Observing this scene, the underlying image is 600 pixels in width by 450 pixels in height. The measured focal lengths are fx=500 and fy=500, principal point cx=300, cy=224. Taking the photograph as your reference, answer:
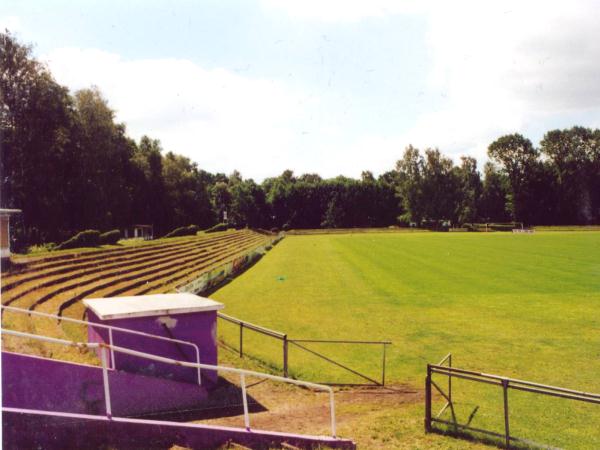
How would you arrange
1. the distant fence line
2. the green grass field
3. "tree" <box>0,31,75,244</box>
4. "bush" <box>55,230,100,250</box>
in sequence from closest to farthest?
the green grass field < the distant fence line < "bush" <box>55,230,100,250</box> < "tree" <box>0,31,75,244</box>

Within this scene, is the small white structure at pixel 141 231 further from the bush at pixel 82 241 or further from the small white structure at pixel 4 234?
the small white structure at pixel 4 234

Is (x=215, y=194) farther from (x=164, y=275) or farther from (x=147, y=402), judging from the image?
(x=147, y=402)

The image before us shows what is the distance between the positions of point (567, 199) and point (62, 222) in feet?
316

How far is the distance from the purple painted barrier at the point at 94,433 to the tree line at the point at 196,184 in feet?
111

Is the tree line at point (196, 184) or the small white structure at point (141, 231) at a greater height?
the tree line at point (196, 184)

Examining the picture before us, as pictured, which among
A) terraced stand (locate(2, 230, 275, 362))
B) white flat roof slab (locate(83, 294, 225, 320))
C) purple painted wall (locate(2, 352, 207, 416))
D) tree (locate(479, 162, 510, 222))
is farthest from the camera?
tree (locate(479, 162, 510, 222))

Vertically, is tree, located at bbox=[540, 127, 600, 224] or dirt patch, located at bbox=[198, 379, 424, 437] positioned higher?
tree, located at bbox=[540, 127, 600, 224]

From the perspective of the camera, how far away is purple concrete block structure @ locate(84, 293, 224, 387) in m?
9.70

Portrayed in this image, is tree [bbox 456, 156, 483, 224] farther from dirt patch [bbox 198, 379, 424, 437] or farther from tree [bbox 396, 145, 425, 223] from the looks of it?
dirt patch [bbox 198, 379, 424, 437]

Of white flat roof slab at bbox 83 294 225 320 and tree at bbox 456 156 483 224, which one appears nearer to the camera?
white flat roof slab at bbox 83 294 225 320

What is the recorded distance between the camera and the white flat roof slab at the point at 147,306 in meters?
9.64

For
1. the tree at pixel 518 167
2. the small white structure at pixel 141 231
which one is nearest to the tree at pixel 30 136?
the small white structure at pixel 141 231

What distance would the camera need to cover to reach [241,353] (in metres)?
14.1

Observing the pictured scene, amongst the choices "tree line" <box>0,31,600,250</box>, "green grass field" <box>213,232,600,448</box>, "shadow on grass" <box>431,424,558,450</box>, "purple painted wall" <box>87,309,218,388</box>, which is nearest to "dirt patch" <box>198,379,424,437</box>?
"green grass field" <box>213,232,600,448</box>
